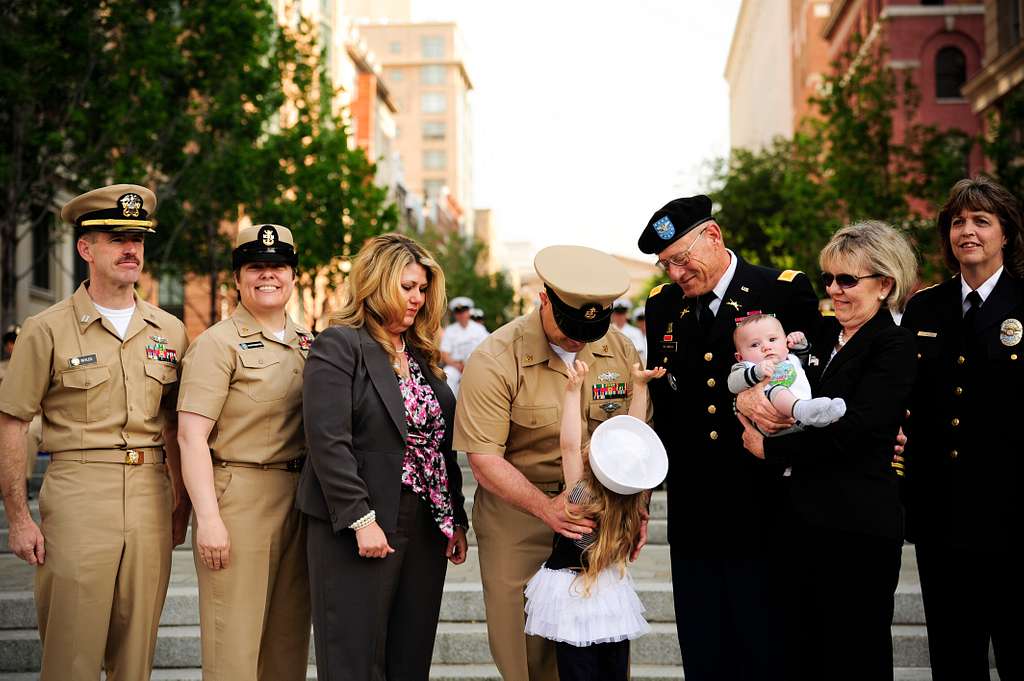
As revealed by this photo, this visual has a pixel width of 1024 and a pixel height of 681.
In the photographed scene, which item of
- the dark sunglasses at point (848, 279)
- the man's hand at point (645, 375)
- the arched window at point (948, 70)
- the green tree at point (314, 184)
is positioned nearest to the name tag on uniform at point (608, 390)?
the man's hand at point (645, 375)

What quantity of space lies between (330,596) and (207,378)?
1.08m

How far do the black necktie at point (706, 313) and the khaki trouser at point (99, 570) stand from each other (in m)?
2.51

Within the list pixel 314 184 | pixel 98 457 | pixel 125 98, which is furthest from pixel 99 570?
pixel 314 184

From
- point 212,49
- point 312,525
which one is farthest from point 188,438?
point 212,49

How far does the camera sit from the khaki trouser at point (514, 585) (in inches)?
172

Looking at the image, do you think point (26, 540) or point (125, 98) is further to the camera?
point (125, 98)

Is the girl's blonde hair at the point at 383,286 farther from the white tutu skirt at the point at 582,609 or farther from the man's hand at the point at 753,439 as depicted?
the man's hand at the point at 753,439

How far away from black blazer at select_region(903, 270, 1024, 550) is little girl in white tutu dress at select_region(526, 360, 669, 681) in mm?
1213

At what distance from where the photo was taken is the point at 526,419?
14.1 feet

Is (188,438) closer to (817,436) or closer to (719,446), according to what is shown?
(719,446)

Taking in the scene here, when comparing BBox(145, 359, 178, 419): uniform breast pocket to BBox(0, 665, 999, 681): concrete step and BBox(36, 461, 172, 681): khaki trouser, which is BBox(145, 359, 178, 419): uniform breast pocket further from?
BBox(0, 665, 999, 681): concrete step

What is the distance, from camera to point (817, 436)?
3857mm

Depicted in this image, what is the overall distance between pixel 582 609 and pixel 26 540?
239 centimetres

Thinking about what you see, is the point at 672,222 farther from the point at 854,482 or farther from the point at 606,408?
the point at 854,482
